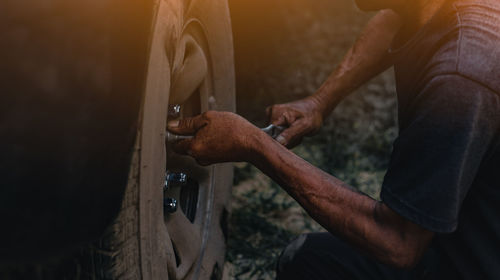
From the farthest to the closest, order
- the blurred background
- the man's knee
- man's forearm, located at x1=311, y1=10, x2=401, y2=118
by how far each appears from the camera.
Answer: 1. the blurred background
2. man's forearm, located at x1=311, y1=10, x2=401, y2=118
3. the man's knee

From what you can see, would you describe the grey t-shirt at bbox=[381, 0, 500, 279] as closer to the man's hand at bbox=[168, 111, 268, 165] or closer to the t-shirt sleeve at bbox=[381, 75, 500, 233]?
the t-shirt sleeve at bbox=[381, 75, 500, 233]

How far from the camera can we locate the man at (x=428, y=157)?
117 centimetres

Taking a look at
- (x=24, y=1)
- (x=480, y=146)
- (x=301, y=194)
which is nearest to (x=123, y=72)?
(x=24, y=1)

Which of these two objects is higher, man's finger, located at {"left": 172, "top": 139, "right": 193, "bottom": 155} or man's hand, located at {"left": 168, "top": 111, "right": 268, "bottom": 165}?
man's hand, located at {"left": 168, "top": 111, "right": 268, "bottom": 165}

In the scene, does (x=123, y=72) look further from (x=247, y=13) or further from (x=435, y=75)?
(x=247, y=13)

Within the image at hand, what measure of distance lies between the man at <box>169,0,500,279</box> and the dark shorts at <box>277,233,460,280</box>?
19 millimetres

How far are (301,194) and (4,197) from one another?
675 millimetres

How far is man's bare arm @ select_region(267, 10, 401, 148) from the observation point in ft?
6.22

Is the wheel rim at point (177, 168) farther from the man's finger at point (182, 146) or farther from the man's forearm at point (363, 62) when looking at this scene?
the man's forearm at point (363, 62)

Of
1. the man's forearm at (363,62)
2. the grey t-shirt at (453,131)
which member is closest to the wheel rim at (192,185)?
the man's forearm at (363,62)

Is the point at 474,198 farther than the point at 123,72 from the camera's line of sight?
Yes

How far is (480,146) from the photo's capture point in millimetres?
1181

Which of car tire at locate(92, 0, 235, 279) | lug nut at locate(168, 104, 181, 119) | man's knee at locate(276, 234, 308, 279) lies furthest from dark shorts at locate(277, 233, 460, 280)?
lug nut at locate(168, 104, 181, 119)

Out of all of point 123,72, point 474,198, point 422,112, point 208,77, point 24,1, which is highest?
point 24,1
